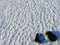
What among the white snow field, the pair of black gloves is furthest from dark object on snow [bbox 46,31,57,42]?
the white snow field

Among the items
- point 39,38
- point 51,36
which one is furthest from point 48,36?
point 39,38

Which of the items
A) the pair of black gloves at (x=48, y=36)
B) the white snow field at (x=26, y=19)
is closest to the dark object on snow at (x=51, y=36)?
the pair of black gloves at (x=48, y=36)

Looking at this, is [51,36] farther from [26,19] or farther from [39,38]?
[26,19]

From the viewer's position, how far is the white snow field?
12.2 ft

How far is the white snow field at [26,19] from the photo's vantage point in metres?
3.71

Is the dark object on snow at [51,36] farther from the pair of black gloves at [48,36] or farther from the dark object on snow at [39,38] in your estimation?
the dark object on snow at [39,38]

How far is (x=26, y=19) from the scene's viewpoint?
14.7 ft

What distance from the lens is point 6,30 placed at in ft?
13.2

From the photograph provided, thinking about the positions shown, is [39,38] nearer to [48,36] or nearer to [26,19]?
[48,36]

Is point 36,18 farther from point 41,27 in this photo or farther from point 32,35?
point 32,35

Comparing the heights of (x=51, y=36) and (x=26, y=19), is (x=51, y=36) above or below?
below

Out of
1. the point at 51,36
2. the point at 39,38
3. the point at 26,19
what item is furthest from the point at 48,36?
the point at 26,19

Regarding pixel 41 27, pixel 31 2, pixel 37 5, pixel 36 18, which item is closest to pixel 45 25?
pixel 41 27

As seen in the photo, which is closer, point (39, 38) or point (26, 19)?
point (39, 38)
